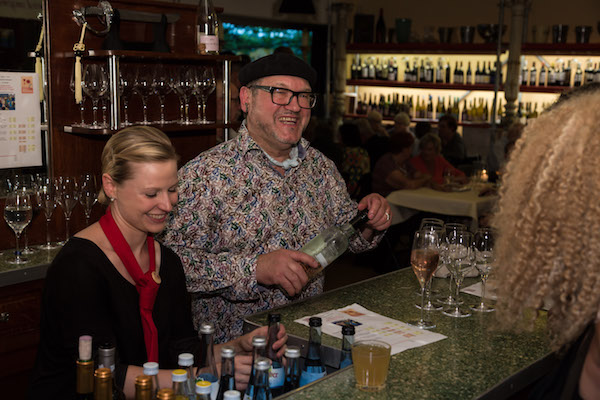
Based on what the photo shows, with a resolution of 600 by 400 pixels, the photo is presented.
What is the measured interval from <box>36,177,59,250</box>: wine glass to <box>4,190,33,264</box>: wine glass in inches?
6.9

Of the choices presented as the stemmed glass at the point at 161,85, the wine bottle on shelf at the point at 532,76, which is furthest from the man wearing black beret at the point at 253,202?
the wine bottle on shelf at the point at 532,76

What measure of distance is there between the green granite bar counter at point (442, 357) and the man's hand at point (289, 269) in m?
0.09

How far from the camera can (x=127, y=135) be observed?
85.4 inches

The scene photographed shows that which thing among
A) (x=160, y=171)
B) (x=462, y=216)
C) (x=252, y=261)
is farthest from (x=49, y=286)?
(x=462, y=216)

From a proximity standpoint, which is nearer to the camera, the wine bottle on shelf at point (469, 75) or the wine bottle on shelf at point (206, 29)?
the wine bottle on shelf at point (206, 29)

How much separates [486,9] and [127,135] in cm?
857

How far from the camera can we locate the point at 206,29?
4152 millimetres

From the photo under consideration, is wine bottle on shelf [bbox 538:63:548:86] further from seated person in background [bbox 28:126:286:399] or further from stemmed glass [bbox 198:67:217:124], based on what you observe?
seated person in background [bbox 28:126:286:399]

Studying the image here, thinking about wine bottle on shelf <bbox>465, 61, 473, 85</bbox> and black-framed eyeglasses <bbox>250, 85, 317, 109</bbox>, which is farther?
wine bottle on shelf <bbox>465, 61, 473, 85</bbox>

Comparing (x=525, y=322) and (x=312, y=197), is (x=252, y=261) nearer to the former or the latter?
(x=312, y=197)

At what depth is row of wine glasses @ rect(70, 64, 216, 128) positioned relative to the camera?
3.69 m

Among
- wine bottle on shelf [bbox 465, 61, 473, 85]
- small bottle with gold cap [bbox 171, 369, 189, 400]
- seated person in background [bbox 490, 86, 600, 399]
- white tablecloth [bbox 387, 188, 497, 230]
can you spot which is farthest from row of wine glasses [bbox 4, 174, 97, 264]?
wine bottle on shelf [bbox 465, 61, 473, 85]

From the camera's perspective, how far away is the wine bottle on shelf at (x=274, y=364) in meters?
1.64

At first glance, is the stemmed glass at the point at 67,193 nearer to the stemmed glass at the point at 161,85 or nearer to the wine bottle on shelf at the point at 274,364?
the stemmed glass at the point at 161,85
